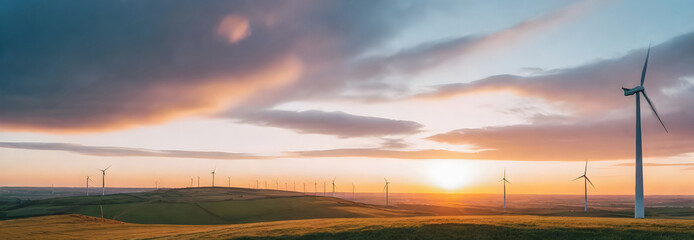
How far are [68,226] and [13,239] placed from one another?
770 inches

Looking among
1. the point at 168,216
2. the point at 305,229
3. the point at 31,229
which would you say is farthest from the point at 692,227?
the point at 168,216

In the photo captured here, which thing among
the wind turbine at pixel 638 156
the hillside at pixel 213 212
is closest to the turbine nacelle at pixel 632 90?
the wind turbine at pixel 638 156

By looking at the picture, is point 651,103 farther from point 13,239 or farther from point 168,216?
point 168,216

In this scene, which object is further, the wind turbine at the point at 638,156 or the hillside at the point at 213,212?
the hillside at the point at 213,212

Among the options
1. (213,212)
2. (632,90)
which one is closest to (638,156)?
(632,90)

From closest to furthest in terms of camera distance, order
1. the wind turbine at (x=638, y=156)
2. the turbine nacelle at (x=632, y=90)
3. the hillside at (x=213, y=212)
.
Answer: the wind turbine at (x=638, y=156) → the turbine nacelle at (x=632, y=90) → the hillside at (x=213, y=212)

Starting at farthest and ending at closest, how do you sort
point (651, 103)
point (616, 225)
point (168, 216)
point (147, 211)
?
point (147, 211) → point (168, 216) → point (651, 103) → point (616, 225)

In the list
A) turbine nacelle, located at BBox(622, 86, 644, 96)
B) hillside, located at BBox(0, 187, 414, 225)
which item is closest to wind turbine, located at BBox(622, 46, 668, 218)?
turbine nacelle, located at BBox(622, 86, 644, 96)

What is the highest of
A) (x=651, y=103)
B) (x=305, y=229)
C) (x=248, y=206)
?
(x=651, y=103)

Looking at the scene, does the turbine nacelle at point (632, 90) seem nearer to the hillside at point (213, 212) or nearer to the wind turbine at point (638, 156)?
the wind turbine at point (638, 156)

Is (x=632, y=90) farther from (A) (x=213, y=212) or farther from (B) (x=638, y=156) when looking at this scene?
(A) (x=213, y=212)

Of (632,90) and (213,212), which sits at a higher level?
(632,90)

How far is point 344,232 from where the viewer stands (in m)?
48.6

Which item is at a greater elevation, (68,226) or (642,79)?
(642,79)
